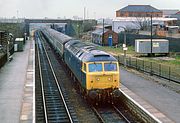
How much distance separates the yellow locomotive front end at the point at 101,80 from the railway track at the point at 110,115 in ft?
2.04

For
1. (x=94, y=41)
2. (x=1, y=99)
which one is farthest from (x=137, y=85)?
(x=94, y=41)

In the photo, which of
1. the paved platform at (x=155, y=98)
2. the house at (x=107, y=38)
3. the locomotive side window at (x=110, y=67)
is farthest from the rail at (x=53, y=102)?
the house at (x=107, y=38)

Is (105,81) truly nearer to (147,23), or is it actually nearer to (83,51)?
(83,51)

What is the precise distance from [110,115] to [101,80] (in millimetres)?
1981

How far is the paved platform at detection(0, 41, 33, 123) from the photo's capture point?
15094mm

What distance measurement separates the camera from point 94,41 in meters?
74.2

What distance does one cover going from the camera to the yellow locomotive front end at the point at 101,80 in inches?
709

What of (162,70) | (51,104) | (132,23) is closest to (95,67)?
(51,104)

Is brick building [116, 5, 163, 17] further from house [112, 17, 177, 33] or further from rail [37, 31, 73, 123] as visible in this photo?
rail [37, 31, 73, 123]

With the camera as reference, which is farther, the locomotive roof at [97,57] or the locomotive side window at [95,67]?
the locomotive roof at [97,57]

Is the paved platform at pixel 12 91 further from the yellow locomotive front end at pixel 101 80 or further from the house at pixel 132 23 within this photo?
the house at pixel 132 23

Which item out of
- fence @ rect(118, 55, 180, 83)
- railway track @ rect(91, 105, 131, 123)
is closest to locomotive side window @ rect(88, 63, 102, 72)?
railway track @ rect(91, 105, 131, 123)

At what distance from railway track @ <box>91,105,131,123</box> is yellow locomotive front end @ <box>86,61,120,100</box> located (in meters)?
0.62

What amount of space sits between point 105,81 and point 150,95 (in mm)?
2898
